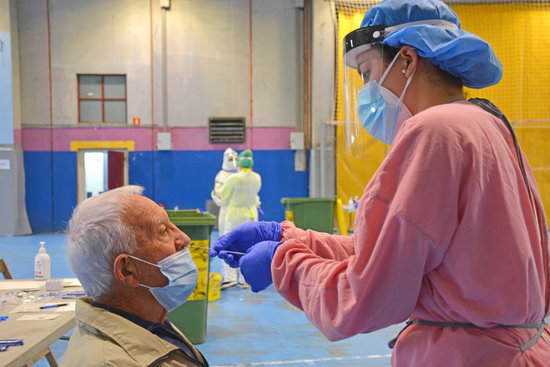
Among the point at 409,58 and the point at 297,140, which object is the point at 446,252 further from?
the point at 297,140

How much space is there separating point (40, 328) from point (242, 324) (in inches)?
113

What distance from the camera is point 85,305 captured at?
154 cm

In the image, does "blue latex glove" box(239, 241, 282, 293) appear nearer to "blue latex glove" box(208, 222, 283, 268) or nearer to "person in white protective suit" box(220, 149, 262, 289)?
"blue latex glove" box(208, 222, 283, 268)

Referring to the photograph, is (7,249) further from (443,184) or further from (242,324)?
(443,184)

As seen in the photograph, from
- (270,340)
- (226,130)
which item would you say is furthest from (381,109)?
(226,130)

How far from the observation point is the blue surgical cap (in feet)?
3.71

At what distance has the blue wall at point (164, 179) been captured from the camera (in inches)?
441

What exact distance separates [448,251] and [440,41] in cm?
58

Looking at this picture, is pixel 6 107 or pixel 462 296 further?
pixel 6 107

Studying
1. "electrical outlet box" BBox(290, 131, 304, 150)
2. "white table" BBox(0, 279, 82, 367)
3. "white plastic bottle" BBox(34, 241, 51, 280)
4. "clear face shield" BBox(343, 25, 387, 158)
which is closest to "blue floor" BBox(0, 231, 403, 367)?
"white plastic bottle" BBox(34, 241, 51, 280)

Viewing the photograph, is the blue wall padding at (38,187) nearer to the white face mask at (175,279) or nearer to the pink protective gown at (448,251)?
the white face mask at (175,279)

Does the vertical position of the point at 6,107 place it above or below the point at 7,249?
above

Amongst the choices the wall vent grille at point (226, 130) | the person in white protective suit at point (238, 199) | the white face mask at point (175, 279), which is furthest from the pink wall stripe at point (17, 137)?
the white face mask at point (175, 279)

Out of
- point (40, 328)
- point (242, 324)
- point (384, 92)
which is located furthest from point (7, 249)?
point (384, 92)
